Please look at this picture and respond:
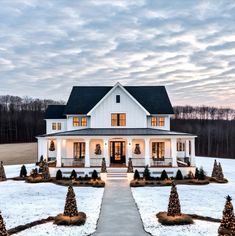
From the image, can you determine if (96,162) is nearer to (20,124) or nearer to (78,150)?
(78,150)

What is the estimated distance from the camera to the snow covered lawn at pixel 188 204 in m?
12.8

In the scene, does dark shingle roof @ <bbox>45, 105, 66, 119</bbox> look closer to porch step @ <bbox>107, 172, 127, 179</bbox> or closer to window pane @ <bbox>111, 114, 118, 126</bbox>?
window pane @ <bbox>111, 114, 118, 126</bbox>

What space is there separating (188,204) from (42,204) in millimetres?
9215

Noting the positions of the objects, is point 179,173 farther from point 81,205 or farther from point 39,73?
point 39,73

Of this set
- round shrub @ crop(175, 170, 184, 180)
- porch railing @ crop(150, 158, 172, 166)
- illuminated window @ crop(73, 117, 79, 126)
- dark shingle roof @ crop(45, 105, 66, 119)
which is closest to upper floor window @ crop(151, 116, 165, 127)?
porch railing @ crop(150, 158, 172, 166)

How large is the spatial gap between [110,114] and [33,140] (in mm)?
63301

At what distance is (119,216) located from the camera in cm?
1473

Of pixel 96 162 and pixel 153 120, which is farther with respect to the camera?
pixel 153 120

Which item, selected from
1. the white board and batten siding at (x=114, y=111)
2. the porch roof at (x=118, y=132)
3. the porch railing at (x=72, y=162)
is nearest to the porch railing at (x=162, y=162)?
the porch roof at (x=118, y=132)

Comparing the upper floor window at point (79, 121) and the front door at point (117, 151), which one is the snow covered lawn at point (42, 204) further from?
the upper floor window at point (79, 121)

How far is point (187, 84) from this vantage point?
57.8 m

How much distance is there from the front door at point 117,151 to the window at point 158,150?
365cm

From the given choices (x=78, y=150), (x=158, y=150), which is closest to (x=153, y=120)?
(x=158, y=150)

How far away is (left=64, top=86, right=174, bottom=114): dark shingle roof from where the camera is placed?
35.3 metres
